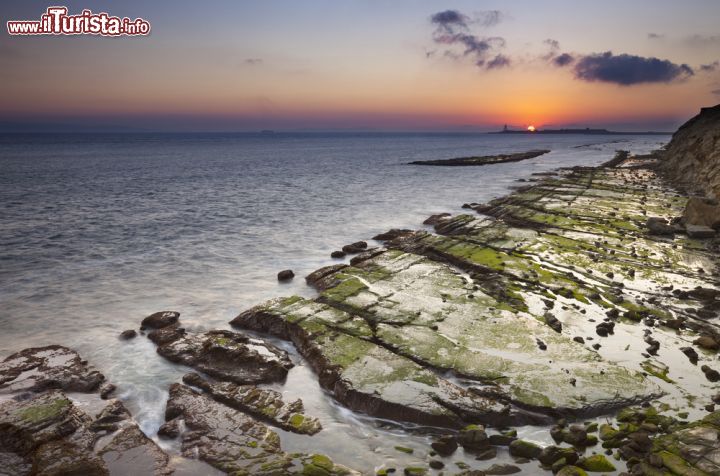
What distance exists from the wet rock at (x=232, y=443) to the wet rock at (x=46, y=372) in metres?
3.39

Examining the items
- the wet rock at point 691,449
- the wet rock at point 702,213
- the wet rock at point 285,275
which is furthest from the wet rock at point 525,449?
the wet rock at point 702,213

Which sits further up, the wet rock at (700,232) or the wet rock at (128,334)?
the wet rock at (700,232)

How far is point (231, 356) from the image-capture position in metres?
13.6

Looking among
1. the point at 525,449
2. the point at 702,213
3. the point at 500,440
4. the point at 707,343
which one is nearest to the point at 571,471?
the point at 525,449

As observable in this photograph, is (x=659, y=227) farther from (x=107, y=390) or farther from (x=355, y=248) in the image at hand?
(x=107, y=390)

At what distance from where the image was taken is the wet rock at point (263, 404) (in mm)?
10727

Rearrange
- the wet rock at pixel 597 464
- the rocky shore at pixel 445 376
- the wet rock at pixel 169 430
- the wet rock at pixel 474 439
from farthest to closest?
the wet rock at pixel 169 430 < the wet rock at pixel 474 439 < the rocky shore at pixel 445 376 < the wet rock at pixel 597 464

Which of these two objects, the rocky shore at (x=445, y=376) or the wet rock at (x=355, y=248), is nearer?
the rocky shore at (x=445, y=376)

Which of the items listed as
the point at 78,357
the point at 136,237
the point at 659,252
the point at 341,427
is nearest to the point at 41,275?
the point at 136,237

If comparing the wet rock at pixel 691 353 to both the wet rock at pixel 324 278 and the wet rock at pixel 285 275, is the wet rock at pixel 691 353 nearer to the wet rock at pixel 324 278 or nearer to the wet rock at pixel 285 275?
the wet rock at pixel 324 278

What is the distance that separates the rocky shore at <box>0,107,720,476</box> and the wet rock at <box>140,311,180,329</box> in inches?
3.9

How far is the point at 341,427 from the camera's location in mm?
10727

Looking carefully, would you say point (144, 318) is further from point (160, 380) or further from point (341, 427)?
point (341, 427)

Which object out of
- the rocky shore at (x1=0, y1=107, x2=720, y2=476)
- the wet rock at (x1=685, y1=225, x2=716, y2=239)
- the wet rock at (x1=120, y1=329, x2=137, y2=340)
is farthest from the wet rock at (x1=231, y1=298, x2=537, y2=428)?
the wet rock at (x1=685, y1=225, x2=716, y2=239)
